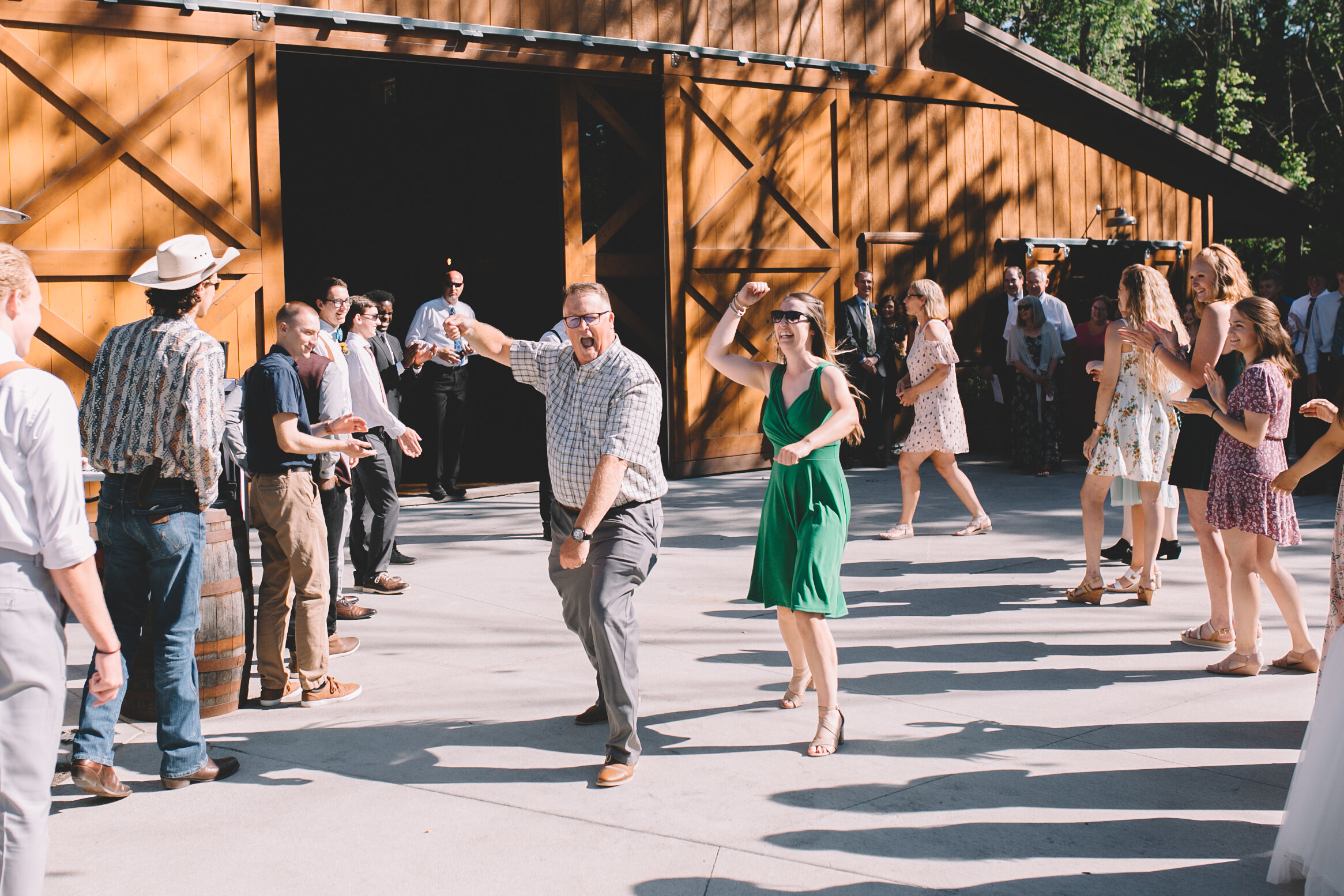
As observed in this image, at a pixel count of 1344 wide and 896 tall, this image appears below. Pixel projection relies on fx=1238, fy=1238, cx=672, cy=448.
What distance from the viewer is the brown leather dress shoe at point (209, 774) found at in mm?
4430

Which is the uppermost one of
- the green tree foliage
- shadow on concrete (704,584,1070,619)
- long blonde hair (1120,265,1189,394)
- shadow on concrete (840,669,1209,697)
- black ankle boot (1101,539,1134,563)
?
the green tree foliage

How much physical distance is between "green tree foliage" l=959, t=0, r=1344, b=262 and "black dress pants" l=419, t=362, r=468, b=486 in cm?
2388

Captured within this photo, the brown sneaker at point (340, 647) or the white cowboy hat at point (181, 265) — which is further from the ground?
the white cowboy hat at point (181, 265)

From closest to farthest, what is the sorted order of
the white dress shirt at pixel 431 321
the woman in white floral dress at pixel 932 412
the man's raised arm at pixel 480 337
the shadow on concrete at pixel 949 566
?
the man's raised arm at pixel 480 337
the shadow on concrete at pixel 949 566
the woman in white floral dress at pixel 932 412
the white dress shirt at pixel 431 321

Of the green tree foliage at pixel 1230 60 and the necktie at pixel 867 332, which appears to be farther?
the green tree foliage at pixel 1230 60

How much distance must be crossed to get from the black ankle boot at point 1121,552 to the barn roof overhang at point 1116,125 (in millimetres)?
7702

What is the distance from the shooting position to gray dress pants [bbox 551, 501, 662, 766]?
445 centimetres

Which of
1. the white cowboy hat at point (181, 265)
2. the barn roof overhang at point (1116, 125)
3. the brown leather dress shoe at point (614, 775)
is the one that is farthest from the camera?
the barn roof overhang at point (1116, 125)

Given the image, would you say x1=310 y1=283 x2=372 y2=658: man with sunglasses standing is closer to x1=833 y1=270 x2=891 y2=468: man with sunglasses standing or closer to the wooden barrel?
the wooden barrel

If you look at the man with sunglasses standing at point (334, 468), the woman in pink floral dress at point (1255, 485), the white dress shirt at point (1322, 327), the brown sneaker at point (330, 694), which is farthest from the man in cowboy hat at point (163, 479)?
the white dress shirt at point (1322, 327)

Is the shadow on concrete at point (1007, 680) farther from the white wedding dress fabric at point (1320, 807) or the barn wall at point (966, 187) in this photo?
the barn wall at point (966, 187)

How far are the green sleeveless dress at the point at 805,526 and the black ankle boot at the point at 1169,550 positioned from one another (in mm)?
4246

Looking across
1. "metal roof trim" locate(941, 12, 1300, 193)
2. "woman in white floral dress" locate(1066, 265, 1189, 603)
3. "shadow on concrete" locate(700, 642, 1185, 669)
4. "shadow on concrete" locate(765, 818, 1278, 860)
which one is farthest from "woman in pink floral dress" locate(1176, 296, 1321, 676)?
"metal roof trim" locate(941, 12, 1300, 193)

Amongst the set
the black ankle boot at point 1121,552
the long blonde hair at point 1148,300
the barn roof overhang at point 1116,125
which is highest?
the barn roof overhang at point 1116,125
